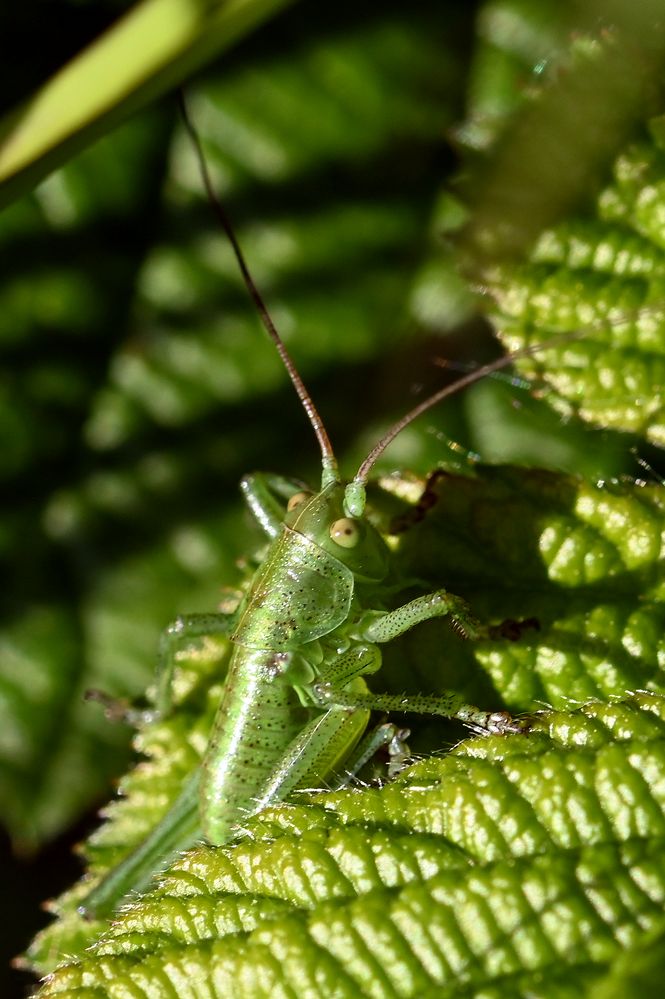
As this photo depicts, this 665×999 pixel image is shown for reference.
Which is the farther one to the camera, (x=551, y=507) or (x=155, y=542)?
(x=155, y=542)

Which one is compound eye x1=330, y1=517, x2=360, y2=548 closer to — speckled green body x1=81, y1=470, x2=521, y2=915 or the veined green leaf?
speckled green body x1=81, y1=470, x2=521, y2=915

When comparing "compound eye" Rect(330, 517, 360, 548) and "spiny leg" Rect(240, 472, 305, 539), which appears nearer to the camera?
"compound eye" Rect(330, 517, 360, 548)

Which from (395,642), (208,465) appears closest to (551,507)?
(395,642)

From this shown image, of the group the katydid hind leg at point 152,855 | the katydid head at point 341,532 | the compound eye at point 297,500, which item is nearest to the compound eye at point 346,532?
the katydid head at point 341,532

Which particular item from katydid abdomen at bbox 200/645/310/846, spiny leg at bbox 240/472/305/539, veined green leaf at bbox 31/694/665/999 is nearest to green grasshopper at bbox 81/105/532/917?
katydid abdomen at bbox 200/645/310/846

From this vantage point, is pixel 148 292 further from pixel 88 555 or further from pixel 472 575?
pixel 472 575

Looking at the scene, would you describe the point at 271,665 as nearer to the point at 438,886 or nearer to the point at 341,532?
the point at 341,532
